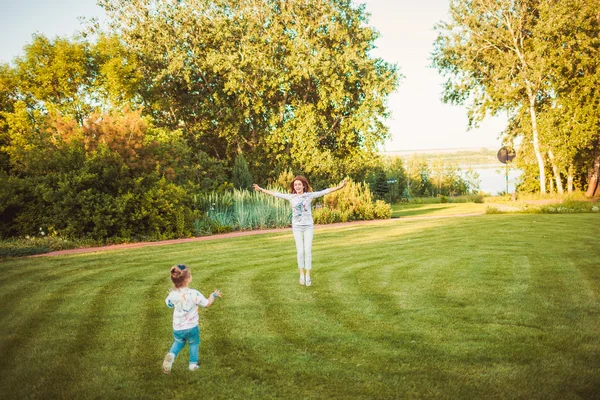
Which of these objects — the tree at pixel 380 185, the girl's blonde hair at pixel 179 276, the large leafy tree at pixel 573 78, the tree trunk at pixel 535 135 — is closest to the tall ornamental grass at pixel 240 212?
the girl's blonde hair at pixel 179 276

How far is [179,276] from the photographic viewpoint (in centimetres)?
385

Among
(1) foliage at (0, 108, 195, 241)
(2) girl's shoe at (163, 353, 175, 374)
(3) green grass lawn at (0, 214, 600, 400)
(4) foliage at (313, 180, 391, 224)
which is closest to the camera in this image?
(3) green grass lawn at (0, 214, 600, 400)

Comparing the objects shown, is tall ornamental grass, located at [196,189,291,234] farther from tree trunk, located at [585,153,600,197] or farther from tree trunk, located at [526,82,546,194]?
tree trunk, located at [585,153,600,197]

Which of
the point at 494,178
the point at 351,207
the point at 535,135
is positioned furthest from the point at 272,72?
the point at 494,178

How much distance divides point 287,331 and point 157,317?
1.69 meters

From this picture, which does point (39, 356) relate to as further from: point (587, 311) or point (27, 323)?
point (587, 311)

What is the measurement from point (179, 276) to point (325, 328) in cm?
176

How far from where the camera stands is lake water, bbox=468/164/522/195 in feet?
98.4

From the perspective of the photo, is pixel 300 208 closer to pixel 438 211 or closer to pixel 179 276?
pixel 179 276

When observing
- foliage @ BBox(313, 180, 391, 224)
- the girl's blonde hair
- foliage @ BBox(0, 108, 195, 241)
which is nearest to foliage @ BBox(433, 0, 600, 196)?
foliage @ BBox(313, 180, 391, 224)

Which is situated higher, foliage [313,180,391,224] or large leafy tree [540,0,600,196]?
large leafy tree [540,0,600,196]

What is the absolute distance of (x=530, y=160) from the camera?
1069 inches

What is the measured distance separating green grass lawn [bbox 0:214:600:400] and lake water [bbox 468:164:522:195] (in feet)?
72.7

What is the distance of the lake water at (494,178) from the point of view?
30.0 metres
